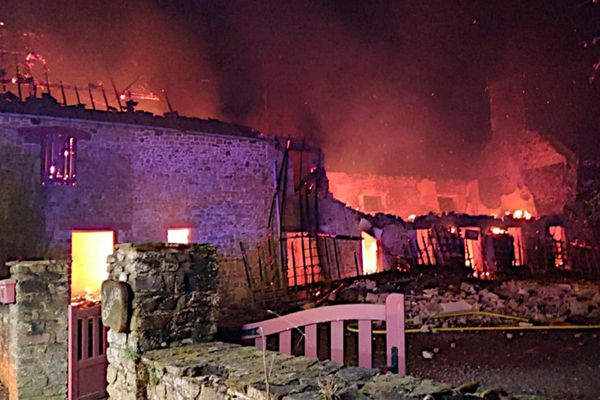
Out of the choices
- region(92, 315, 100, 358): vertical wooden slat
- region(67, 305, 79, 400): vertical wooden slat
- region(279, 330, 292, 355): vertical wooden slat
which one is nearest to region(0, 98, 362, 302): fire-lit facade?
region(92, 315, 100, 358): vertical wooden slat

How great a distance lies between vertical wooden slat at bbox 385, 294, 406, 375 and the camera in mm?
4172

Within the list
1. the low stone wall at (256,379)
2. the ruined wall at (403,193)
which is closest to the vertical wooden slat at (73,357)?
the low stone wall at (256,379)

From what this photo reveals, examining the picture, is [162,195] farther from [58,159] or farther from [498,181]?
[498,181]

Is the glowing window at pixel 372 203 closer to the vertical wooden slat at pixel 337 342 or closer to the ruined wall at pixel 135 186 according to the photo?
the ruined wall at pixel 135 186

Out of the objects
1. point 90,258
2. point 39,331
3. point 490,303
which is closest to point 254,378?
point 39,331

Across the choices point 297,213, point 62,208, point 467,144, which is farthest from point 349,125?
point 62,208

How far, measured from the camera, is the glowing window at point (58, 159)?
12.0 meters

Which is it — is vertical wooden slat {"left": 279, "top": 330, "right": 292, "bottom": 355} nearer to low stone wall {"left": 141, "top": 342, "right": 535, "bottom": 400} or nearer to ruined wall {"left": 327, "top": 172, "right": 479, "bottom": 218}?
low stone wall {"left": 141, "top": 342, "right": 535, "bottom": 400}

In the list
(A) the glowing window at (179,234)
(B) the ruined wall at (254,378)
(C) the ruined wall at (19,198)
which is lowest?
(B) the ruined wall at (254,378)

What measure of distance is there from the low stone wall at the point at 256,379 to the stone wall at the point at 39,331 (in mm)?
3373

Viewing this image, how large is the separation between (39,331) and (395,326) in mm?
5155

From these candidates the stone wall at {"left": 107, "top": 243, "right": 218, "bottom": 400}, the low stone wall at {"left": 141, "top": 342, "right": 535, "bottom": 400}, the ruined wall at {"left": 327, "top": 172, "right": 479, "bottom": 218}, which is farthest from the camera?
the ruined wall at {"left": 327, "top": 172, "right": 479, "bottom": 218}

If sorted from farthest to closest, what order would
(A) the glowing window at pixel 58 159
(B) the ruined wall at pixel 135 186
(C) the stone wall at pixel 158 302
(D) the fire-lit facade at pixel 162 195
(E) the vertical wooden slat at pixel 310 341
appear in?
(A) the glowing window at pixel 58 159 → (D) the fire-lit facade at pixel 162 195 → (B) the ruined wall at pixel 135 186 → (E) the vertical wooden slat at pixel 310 341 → (C) the stone wall at pixel 158 302

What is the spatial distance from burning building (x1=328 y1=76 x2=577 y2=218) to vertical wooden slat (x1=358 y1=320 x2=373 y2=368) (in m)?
20.7
